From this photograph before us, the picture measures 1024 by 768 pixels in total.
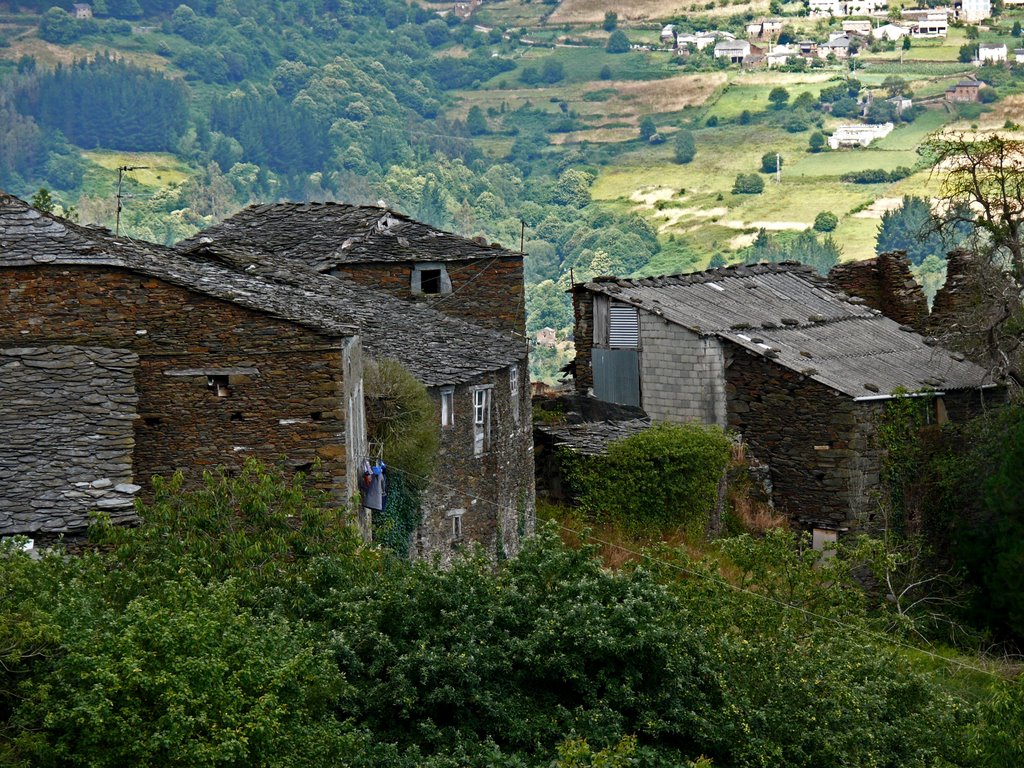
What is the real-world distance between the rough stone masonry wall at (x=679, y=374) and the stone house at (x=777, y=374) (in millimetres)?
23

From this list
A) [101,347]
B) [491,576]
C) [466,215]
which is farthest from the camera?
[466,215]

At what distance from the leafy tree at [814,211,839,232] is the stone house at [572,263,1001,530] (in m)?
133

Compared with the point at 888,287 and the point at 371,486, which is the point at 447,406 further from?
the point at 888,287

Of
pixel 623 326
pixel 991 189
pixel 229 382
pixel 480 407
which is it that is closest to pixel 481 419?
pixel 480 407

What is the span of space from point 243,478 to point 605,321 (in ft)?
75.1

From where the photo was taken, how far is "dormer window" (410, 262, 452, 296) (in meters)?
Result: 38.5

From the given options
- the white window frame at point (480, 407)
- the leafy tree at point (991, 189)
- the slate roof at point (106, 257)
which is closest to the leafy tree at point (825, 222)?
the leafy tree at point (991, 189)

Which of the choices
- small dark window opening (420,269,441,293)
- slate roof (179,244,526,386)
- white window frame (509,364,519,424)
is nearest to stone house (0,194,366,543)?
slate roof (179,244,526,386)

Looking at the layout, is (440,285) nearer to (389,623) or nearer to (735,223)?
(389,623)

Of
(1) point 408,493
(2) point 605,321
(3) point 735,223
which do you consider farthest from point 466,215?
(1) point 408,493

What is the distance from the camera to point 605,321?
4403cm

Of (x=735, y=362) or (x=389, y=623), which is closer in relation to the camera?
(x=389, y=623)

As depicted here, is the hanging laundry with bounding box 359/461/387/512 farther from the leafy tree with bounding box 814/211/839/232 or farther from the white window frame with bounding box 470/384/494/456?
the leafy tree with bounding box 814/211/839/232

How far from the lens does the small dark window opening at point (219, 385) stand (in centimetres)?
2333
